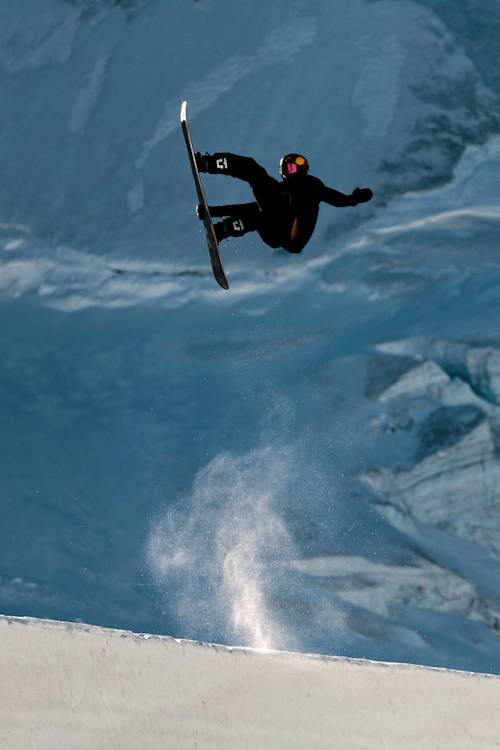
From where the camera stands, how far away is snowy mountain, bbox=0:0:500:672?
48.2ft

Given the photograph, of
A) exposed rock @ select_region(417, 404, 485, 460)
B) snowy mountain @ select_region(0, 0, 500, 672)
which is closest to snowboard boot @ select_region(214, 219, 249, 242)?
snowy mountain @ select_region(0, 0, 500, 672)

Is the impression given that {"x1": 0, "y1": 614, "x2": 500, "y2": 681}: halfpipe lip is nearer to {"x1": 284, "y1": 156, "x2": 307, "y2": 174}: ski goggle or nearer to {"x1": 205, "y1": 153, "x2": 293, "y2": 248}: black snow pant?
{"x1": 205, "y1": 153, "x2": 293, "y2": 248}: black snow pant

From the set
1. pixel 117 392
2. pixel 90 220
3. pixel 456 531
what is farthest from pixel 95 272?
pixel 456 531

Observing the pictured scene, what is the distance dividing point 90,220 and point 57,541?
4838 mm

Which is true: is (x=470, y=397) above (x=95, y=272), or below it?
below

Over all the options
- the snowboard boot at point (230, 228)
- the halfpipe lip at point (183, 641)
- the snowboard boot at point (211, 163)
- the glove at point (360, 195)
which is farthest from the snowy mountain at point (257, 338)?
the snowboard boot at point (211, 163)

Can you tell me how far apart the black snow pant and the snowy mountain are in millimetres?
5018

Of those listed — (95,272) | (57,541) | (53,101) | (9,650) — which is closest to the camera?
(9,650)

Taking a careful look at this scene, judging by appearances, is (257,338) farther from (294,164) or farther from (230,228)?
(294,164)

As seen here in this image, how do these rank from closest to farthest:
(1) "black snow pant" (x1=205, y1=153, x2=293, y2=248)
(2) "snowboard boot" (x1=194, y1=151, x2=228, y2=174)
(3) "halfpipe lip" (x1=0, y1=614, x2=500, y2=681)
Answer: (3) "halfpipe lip" (x1=0, y1=614, x2=500, y2=681), (2) "snowboard boot" (x1=194, y1=151, x2=228, y2=174), (1) "black snow pant" (x1=205, y1=153, x2=293, y2=248)

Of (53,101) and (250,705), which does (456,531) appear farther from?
(53,101)

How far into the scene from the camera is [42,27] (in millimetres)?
19109

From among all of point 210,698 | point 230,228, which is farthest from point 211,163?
point 210,698

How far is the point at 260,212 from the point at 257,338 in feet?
17.8
